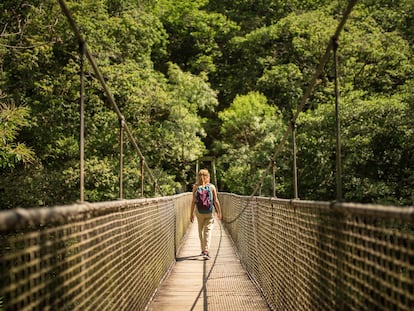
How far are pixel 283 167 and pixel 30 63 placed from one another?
884cm

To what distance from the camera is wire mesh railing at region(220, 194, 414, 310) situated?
131cm

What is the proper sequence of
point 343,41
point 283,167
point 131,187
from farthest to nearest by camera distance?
point 343,41 → point 283,167 → point 131,187

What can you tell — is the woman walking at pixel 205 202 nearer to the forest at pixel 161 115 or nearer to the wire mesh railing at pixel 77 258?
the wire mesh railing at pixel 77 258

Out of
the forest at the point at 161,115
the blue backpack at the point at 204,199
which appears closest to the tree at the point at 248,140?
the forest at the point at 161,115

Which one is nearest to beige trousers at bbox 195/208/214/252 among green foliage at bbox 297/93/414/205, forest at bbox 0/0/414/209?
forest at bbox 0/0/414/209

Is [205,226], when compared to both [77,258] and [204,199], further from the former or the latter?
[77,258]

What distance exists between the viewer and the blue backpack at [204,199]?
6.03 meters

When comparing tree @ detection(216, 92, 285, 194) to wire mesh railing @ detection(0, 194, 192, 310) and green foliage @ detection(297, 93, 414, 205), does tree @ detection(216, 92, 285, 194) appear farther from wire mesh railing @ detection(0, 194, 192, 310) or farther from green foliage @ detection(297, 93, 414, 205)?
wire mesh railing @ detection(0, 194, 192, 310)

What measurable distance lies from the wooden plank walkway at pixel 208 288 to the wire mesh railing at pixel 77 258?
45cm

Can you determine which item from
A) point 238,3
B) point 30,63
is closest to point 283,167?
point 30,63

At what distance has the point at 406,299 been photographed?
4.02ft

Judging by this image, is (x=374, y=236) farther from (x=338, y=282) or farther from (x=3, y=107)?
(x=3, y=107)

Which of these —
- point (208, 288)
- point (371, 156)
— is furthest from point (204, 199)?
point (371, 156)

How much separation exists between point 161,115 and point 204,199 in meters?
10.7
